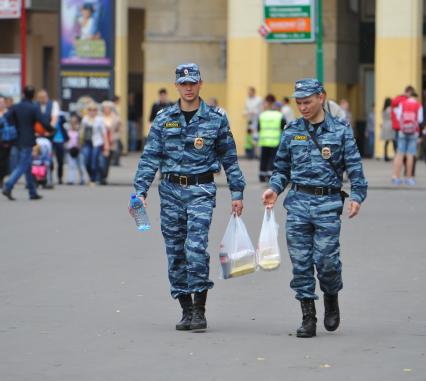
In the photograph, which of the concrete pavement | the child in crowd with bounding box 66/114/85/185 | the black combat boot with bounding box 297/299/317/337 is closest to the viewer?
the concrete pavement

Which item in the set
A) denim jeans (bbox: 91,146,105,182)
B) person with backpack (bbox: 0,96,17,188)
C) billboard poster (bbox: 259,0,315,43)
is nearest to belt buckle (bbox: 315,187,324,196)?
person with backpack (bbox: 0,96,17,188)

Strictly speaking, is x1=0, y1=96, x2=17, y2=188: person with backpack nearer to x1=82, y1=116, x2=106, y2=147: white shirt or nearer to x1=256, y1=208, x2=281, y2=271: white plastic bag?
x1=82, y1=116, x2=106, y2=147: white shirt

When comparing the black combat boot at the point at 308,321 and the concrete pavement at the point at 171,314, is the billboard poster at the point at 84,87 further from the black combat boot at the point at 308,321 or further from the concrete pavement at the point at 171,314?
the black combat boot at the point at 308,321

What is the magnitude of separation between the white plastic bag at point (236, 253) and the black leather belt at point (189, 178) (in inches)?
12.6

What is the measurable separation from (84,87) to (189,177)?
23.4 metres

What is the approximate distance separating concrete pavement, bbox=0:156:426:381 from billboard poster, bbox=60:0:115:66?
15241mm

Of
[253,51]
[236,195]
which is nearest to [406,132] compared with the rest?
[253,51]

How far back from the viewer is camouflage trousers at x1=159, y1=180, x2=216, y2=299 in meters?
9.87

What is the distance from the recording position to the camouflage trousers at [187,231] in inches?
388

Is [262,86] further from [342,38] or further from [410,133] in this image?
[410,133]

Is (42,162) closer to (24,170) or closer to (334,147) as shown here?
(24,170)

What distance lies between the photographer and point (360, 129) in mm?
39750

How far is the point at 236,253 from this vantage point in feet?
32.7

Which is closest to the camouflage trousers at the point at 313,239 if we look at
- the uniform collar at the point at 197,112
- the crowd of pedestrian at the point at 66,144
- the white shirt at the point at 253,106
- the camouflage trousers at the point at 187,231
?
the camouflage trousers at the point at 187,231
